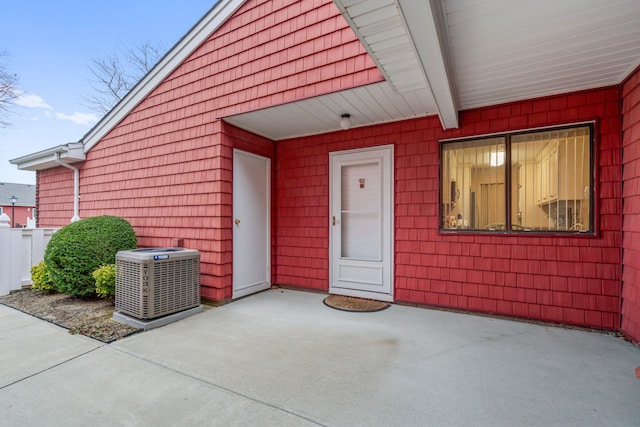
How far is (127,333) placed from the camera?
2.95 meters

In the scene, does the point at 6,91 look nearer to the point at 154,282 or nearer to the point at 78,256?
the point at 78,256

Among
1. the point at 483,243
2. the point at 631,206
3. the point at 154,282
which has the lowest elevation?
the point at 154,282

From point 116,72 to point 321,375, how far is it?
571 inches

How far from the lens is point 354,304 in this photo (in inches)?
156

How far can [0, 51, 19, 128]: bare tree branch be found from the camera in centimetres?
962

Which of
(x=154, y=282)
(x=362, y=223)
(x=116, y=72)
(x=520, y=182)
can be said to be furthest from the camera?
(x=116, y=72)

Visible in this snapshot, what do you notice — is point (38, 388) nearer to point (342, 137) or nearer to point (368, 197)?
point (368, 197)

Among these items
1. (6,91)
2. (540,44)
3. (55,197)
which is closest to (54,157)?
(55,197)

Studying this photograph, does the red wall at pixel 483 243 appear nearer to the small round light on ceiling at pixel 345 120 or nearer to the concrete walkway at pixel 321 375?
the concrete walkway at pixel 321 375

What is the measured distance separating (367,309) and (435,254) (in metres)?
1.12

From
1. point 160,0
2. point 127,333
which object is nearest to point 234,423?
point 127,333

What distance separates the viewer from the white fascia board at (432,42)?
1.58 m

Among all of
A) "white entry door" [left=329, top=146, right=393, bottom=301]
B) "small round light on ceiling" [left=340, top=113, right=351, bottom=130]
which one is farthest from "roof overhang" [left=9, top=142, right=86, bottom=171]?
"small round light on ceiling" [left=340, top=113, right=351, bottom=130]

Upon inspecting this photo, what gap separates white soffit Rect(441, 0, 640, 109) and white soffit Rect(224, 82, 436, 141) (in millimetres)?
602
